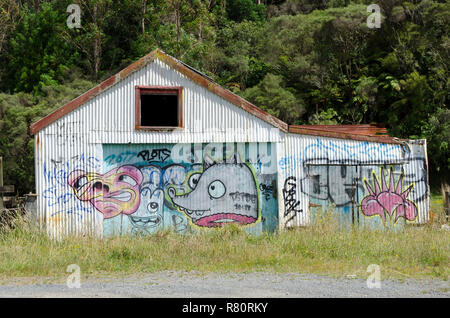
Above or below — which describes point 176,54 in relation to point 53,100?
above

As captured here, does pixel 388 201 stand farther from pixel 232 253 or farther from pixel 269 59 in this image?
pixel 269 59

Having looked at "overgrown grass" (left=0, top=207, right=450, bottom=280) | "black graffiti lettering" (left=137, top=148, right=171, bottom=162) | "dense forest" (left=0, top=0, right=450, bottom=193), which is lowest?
"overgrown grass" (left=0, top=207, right=450, bottom=280)

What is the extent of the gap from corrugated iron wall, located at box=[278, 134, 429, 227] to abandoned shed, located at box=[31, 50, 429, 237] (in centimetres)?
3

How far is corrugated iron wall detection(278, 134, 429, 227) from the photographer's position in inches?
574

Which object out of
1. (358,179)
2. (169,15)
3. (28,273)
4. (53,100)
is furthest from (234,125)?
(169,15)

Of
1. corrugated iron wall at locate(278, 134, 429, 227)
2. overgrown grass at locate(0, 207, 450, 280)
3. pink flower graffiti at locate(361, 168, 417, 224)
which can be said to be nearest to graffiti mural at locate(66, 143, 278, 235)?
corrugated iron wall at locate(278, 134, 429, 227)

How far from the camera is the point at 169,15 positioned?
3841cm

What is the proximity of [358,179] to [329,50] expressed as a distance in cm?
2203

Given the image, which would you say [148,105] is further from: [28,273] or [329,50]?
[329,50]

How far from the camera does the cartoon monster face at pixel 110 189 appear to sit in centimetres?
1382

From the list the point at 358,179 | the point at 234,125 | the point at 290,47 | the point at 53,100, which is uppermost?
the point at 290,47

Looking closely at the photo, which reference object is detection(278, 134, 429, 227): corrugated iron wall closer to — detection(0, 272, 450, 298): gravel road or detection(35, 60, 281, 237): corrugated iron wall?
detection(35, 60, 281, 237): corrugated iron wall

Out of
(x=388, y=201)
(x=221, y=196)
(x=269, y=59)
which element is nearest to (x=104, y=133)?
(x=221, y=196)
